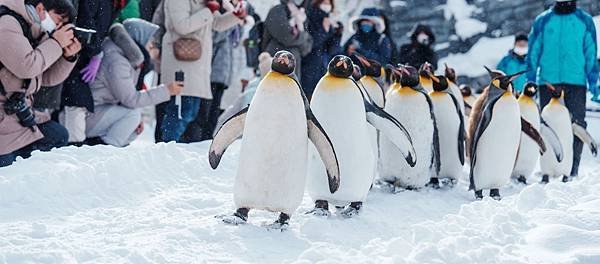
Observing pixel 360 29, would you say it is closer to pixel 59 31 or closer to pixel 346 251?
pixel 59 31

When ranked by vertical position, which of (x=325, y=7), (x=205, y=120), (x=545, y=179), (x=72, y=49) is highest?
(x=325, y=7)

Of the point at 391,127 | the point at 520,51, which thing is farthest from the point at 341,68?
the point at 520,51

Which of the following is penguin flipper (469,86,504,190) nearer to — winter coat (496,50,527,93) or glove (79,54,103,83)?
glove (79,54,103,83)

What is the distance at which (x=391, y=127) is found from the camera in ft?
14.2

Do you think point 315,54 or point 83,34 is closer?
point 83,34

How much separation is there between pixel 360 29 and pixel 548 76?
2.07 m

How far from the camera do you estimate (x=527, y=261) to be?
2807 mm

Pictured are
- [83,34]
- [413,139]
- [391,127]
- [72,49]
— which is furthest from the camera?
[413,139]

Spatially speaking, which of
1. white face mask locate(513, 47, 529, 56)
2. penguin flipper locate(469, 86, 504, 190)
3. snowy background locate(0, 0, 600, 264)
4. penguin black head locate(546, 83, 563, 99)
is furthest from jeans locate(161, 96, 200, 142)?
white face mask locate(513, 47, 529, 56)

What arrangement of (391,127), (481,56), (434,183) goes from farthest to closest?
(481,56), (434,183), (391,127)

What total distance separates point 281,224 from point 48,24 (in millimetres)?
2330

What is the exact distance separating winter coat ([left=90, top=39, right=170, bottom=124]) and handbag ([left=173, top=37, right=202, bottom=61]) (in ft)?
1.09

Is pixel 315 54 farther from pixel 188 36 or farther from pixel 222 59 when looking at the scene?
pixel 188 36

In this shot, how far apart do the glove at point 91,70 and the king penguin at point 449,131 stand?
2384mm
